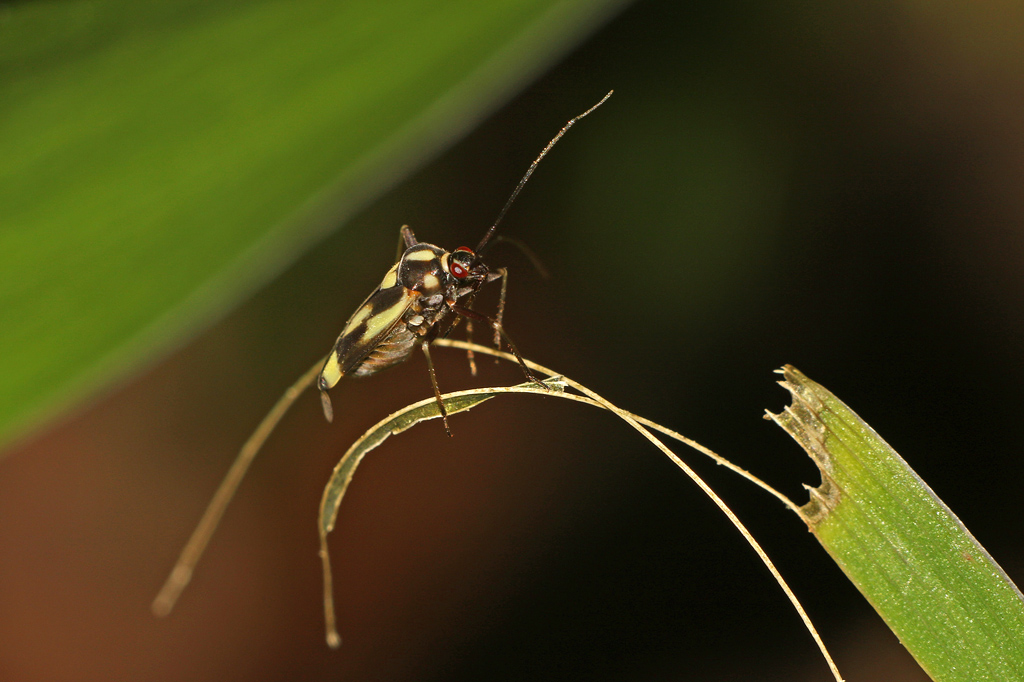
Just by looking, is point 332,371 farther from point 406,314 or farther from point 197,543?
point 197,543

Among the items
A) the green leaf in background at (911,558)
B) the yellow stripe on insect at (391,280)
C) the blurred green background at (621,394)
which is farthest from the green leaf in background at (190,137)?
the blurred green background at (621,394)

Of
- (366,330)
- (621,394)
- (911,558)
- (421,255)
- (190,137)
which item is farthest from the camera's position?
(621,394)

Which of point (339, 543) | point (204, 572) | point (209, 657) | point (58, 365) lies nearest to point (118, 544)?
point (204, 572)

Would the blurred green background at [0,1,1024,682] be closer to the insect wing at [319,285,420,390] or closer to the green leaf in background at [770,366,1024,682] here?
the insect wing at [319,285,420,390]

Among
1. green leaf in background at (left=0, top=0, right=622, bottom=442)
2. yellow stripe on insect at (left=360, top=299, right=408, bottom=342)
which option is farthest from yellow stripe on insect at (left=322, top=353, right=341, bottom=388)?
green leaf in background at (left=0, top=0, right=622, bottom=442)

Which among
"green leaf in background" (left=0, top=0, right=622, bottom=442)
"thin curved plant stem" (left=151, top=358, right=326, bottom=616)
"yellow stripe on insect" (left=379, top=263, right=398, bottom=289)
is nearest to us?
"green leaf in background" (left=0, top=0, right=622, bottom=442)

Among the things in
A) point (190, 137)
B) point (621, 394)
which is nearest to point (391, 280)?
point (190, 137)
